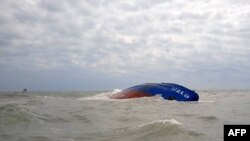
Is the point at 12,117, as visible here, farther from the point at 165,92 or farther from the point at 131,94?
the point at 131,94

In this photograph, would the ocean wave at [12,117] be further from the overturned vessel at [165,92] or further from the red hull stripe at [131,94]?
the red hull stripe at [131,94]

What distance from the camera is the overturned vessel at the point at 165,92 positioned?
24.6 meters

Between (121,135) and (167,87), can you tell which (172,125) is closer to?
(121,135)

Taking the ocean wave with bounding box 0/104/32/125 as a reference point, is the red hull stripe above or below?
above

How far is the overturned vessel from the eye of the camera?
24625 mm

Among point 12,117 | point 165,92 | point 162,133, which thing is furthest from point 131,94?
point 162,133

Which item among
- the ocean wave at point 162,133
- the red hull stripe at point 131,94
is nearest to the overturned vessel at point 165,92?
the red hull stripe at point 131,94

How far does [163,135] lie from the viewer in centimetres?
759

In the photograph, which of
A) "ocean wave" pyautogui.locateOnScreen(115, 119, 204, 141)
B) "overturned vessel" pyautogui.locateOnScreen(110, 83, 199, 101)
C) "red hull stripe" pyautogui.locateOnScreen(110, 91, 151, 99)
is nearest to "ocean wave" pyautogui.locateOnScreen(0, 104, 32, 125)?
"ocean wave" pyautogui.locateOnScreen(115, 119, 204, 141)

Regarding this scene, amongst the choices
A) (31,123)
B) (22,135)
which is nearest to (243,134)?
(22,135)

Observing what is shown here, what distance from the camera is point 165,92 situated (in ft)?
83.8

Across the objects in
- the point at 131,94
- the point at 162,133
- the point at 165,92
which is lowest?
the point at 162,133

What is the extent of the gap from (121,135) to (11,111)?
19.8 ft

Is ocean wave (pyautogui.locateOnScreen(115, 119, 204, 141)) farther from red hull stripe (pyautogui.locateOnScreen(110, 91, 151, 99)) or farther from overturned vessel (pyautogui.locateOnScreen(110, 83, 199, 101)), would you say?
red hull stripe (pyautogui.locateOnScreen(110, 91, 151, 99))
